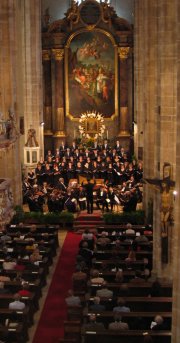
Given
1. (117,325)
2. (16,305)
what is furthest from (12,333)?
(117,325)

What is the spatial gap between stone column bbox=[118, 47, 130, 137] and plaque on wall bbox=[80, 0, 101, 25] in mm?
2600

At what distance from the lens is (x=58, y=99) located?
41594mm

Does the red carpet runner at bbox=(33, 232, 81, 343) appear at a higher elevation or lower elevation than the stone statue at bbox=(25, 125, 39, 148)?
lower

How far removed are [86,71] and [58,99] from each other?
2.64 meters

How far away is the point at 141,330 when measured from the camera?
14.5m

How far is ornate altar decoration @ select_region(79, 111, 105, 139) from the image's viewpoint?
40844 mm

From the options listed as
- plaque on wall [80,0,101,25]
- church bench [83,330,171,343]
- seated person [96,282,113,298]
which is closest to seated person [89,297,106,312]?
seated person [96,282,113,298]

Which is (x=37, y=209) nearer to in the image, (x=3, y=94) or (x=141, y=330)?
(x=3, y=94)

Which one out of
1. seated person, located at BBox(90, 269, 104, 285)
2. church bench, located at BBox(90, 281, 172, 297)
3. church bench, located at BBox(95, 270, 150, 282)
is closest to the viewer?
church bench, located at BBox(90, 281, 172, 297)

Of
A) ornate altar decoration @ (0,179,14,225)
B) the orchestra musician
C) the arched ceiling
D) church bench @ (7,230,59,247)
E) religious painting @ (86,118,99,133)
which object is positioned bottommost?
church bench @ (7,230,59,247)

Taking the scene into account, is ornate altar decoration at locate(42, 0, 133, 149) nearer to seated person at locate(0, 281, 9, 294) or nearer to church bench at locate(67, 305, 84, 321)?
seated person at locate(0, 281, 9, 294)

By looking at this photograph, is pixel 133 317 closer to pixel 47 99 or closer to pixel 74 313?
pixel 74 313

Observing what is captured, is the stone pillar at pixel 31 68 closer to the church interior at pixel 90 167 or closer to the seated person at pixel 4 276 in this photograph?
the church interior at pixel 90 167

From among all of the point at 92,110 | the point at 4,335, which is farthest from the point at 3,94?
the point at 92,110
